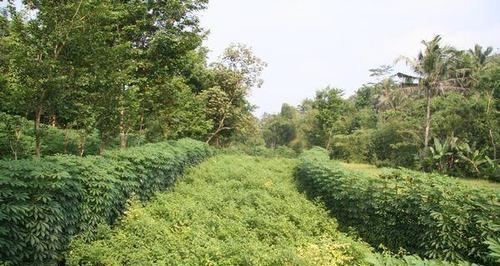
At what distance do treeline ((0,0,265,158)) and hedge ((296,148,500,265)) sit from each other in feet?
26.5

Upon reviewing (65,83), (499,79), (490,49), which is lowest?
(65,83)

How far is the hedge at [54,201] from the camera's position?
5839 mm

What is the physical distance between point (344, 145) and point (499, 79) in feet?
51.4

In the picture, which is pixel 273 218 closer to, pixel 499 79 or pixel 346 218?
pixel 346 218

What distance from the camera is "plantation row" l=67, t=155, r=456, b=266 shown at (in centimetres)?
776

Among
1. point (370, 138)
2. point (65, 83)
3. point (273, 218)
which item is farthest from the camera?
point (370, 138)

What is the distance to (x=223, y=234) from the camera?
31.9ft

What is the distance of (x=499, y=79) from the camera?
26.8m

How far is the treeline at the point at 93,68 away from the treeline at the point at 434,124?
18491 mm

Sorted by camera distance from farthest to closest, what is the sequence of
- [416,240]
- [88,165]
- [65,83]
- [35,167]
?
[65,83] < [416,240] < [88,165] < [35,167]

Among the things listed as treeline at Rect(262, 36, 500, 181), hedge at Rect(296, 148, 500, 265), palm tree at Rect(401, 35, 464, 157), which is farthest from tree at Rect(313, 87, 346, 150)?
hedge at Rect(296, 148, 500, 265)

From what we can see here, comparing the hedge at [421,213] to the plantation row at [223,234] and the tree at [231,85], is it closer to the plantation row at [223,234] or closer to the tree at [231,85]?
the plantation row at [223,234]

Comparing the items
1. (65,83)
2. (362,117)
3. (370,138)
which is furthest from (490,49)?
(65,83)

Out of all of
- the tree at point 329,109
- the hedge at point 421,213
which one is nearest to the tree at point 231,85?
the tree at point 329,109
